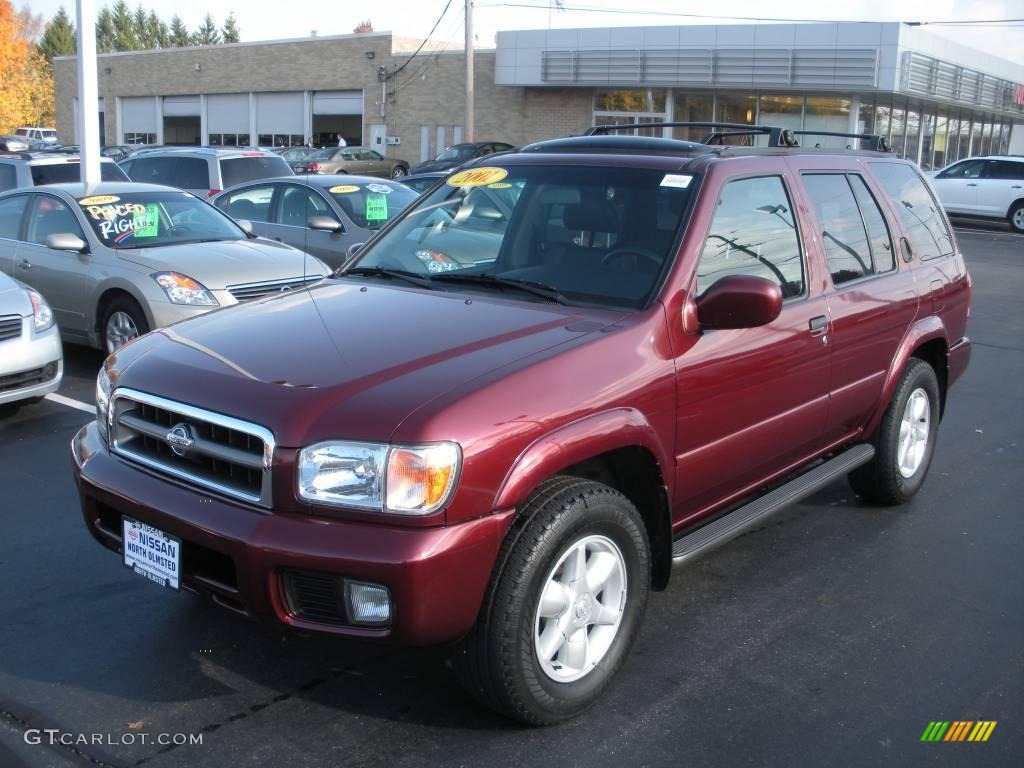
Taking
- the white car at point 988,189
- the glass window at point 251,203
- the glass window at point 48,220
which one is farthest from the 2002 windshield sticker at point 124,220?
the white car at point 988,189

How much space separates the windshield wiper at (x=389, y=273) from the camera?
4344mm

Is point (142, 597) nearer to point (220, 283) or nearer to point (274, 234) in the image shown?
point (220, 283)

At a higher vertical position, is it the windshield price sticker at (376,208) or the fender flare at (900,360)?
the windshield price sticker at (376,208)

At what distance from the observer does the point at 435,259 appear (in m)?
4.51

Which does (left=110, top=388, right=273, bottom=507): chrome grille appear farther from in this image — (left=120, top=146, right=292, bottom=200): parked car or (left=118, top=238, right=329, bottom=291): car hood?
(left=120, top=146, right=292, bottom=200): parked car

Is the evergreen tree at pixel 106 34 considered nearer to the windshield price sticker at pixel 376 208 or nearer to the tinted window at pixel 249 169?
the tinted window at pixel 249 169

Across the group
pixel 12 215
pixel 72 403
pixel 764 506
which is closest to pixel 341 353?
pixel 764 506

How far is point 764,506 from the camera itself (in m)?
4.41

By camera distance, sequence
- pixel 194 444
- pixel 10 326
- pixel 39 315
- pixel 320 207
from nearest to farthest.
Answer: pixel 194 444, pixel 10 326, pixel 39 315, pixel 320 207

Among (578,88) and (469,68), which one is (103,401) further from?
(578,88)

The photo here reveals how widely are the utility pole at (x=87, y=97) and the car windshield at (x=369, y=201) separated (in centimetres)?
286

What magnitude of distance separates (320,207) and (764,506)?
824cm

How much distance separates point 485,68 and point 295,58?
998cm

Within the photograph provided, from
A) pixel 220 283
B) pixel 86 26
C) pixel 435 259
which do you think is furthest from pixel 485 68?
pixel 435 259
